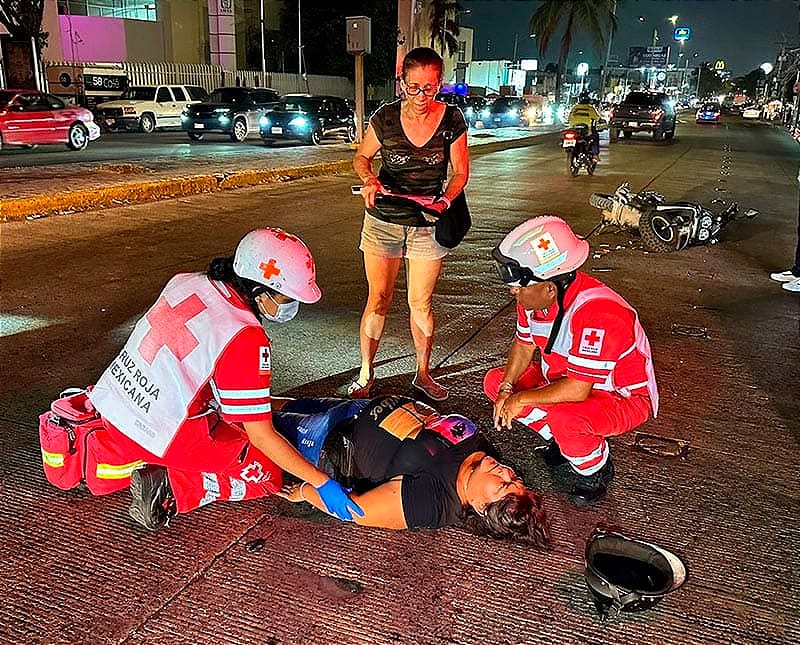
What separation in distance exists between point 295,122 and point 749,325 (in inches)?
634

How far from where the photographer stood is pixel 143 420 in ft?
9.01

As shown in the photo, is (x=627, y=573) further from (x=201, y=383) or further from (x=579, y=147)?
(x=579, y=147)

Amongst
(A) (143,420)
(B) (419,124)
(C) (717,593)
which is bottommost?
(C) (717,593)

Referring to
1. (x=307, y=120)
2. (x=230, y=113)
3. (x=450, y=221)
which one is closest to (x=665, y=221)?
(x=450, y=221)

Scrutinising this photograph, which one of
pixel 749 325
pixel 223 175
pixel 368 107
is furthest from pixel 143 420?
pixel 368 107

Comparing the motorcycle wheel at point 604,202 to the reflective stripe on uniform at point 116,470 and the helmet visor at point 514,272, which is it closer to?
the helmet visor at point 514,272

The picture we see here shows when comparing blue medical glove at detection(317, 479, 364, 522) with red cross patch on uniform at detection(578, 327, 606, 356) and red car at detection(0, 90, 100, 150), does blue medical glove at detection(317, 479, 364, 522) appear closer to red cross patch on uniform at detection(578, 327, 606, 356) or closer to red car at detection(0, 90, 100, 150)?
red cross patch on uniform at detection(578, 327, 606, 356)

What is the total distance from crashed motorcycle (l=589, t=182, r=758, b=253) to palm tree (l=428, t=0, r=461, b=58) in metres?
37.1

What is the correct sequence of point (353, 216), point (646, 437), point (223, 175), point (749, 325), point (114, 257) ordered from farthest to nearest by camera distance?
point (223, 175)
point (353, 216)
point (114, 257)
point (749, 325)
point (646, 437)

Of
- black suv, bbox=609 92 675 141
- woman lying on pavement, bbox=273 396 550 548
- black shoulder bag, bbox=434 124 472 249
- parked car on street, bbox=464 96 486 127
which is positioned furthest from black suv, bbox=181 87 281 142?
woman lying on pavement, bbox=273 396 550 548

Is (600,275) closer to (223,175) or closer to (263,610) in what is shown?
(263,610)

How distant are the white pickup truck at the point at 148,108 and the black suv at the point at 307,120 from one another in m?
5.21

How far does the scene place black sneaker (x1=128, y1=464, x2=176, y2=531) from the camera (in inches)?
111

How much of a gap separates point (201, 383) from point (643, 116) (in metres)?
27.5
